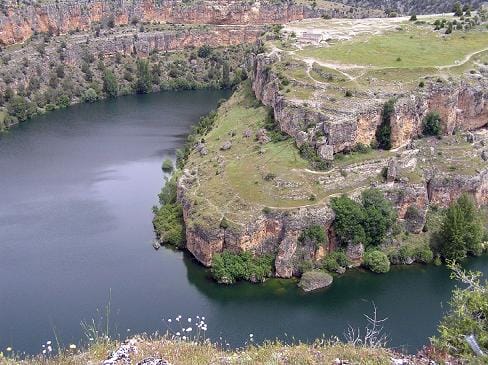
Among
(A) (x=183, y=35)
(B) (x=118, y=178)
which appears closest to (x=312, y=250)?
(B) (x=118, y=178)

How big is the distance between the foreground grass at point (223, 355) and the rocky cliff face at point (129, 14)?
360 ft

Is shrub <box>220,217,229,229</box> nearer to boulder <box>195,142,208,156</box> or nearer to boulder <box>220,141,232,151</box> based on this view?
boulder <box>220,141,232,151</box>

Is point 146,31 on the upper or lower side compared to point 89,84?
upper

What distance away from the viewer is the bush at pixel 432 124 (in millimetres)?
61656

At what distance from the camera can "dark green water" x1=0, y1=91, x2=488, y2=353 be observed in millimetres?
42625

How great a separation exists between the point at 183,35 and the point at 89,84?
29.0 m

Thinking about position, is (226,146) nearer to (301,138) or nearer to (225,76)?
(301,138)

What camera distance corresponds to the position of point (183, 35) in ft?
440

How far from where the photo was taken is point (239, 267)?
159ft

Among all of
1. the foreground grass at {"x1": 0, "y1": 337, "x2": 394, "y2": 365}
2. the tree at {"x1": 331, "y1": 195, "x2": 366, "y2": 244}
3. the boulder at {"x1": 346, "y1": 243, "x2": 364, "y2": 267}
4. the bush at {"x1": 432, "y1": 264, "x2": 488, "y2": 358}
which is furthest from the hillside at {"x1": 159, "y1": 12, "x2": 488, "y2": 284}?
the bush at {"x1": 432, "y1": 264, "x2": 488, "y2": 358}

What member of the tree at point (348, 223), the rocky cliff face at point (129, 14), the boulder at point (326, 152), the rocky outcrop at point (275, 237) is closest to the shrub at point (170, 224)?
the rocky outcrop at point (275, 237)

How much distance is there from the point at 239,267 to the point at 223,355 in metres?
28.3

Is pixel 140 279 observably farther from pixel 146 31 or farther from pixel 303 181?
pixel 146 31

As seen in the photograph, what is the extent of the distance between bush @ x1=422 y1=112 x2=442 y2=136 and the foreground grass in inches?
1795
